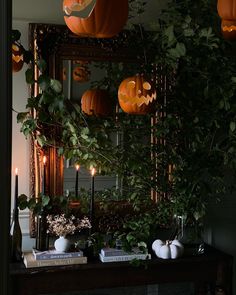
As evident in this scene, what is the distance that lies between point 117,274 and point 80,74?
1.01 meters

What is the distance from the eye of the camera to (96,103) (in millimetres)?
2238

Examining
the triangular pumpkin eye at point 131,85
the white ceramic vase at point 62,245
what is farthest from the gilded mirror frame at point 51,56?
the triangular pumpkin eye at point 131,85

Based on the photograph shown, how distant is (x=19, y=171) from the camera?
2.22 metres

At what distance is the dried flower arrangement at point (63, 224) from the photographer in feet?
6.75

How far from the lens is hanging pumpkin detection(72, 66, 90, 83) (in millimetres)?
2227

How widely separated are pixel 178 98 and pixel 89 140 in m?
0.53

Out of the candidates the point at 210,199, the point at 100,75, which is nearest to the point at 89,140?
the point at 100,75

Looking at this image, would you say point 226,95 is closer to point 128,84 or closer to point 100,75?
point 128,84

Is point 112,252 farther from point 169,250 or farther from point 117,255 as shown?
point 169,250

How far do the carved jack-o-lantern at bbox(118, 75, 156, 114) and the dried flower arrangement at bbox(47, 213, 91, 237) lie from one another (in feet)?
2.00

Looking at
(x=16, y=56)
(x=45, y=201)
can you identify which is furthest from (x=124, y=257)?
(x=16, y=56)

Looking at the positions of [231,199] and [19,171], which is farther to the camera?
[231,199]

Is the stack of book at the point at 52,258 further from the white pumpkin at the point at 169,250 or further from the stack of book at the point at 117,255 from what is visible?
the white pumpkin at the point at 169,250

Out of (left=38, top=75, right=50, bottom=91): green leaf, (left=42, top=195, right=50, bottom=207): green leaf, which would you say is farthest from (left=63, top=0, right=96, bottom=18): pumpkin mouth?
(left=42, top=195, right=50, bottom=207): green leaf
